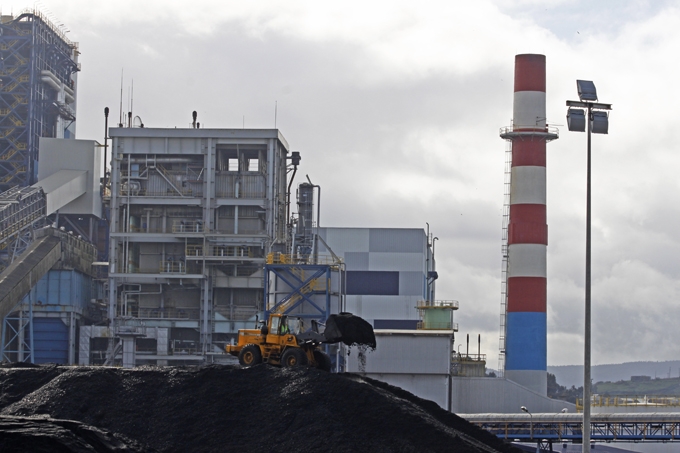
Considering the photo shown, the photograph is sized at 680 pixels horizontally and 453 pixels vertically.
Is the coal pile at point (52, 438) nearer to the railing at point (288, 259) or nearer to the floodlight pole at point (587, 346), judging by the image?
the floodlight pole at point (587, 346)

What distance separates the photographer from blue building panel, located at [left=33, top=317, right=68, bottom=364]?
73250 mm

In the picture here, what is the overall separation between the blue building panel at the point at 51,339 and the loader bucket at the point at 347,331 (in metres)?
43.6

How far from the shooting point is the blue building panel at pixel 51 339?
2884 inches

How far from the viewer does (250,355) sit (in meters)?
34.3

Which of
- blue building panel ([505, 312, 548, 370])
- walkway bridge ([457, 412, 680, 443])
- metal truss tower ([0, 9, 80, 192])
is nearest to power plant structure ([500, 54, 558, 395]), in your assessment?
blue building panel ([505, 312, 548, 370])

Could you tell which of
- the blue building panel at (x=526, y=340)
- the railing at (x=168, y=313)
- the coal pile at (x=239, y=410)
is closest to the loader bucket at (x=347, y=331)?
the coal pile at (x=239, y=410)

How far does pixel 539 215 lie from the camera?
62062mm

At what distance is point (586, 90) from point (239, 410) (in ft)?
47.0

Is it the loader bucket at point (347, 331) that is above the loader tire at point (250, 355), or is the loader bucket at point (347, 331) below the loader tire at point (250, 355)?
above

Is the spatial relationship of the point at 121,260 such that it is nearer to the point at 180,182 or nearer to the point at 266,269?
the point at 180,182

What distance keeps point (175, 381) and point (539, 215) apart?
36.2 meters

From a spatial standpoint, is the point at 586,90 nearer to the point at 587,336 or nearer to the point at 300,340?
the point at 587,336

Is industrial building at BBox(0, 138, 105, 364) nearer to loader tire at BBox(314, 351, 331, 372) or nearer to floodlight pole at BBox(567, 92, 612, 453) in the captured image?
loader tire at BBox(314, 351, 331, 372)

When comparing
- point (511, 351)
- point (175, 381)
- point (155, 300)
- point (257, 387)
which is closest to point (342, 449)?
point (257, 387)
